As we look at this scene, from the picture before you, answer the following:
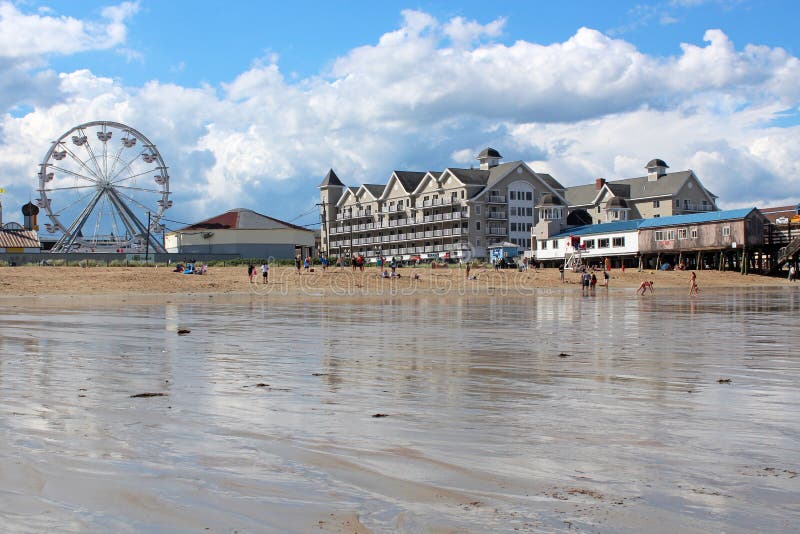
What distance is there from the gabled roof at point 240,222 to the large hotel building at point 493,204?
10.3 m

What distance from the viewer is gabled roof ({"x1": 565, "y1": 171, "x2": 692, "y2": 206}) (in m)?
89.6

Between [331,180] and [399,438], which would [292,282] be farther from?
[331,180]

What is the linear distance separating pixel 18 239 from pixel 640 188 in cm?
7452

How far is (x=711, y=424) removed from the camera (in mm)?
6812

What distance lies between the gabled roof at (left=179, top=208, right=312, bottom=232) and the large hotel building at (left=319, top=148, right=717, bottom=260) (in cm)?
1031

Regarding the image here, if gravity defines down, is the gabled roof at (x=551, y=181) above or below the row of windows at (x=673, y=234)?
above

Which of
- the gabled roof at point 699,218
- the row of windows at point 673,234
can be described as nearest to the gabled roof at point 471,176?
the gabled roof at point 699,218

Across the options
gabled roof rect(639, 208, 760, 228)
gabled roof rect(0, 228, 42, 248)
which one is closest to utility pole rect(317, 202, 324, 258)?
gabled roof rect(0, 228, 42, 248)

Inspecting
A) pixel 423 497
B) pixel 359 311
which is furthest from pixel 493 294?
pixel 423 497

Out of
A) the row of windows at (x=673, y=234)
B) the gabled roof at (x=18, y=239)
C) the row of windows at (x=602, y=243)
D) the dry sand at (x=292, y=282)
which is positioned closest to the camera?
the dry sand at (x=292, y=282)

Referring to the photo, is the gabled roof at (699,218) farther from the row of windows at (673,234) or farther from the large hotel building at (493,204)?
the large hotel building at (493,204)

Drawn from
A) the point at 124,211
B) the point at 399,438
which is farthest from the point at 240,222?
the point at 399,438

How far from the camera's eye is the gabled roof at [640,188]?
89562 mm

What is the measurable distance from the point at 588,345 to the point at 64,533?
1188cm
